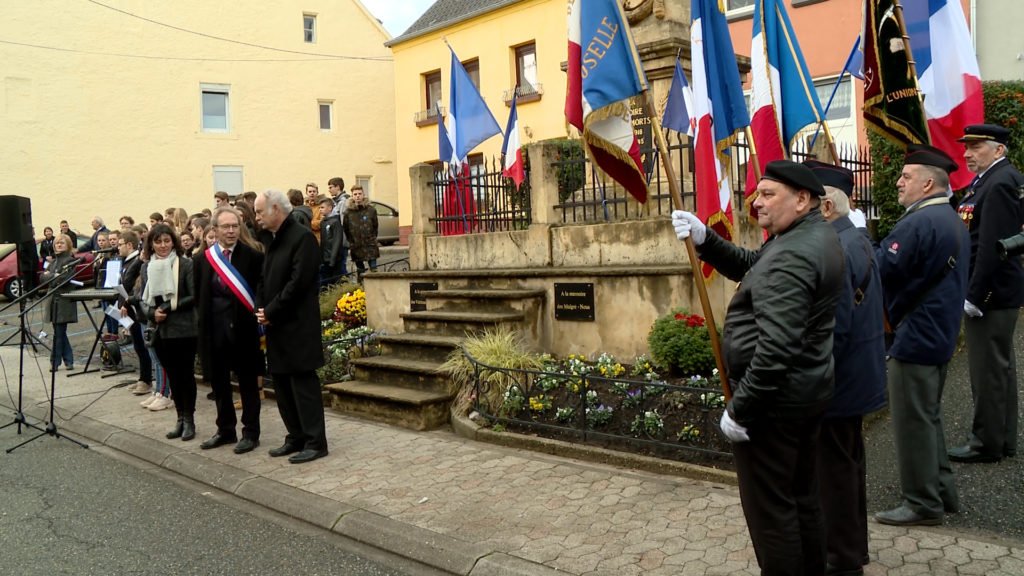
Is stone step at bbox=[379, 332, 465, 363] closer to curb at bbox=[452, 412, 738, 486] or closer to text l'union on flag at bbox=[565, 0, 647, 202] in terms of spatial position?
curb at bbox=[452, 412, 738, 486]

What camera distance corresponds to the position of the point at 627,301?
810cm

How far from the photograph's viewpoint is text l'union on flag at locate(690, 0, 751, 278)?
5.92m

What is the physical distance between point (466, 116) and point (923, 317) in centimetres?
780

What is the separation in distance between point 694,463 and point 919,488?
1.63 metres

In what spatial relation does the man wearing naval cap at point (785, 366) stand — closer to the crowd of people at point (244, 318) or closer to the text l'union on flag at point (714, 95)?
the text l'union on flag at point (714, 95)

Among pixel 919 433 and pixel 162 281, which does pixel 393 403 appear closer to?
pixel 162 281

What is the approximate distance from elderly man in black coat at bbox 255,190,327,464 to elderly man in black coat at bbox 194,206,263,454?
0.46m

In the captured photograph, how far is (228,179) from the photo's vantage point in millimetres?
28375

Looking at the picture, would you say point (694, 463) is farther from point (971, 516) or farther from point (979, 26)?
point (979, 26)

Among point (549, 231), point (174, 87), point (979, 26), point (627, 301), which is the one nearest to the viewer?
point (627, 301)

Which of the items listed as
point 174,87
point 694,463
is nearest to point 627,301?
point 694,463

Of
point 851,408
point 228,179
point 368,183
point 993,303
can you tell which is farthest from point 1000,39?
point 228,179

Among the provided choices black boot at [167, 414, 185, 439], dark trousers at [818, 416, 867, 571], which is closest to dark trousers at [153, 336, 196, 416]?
black boot at [167, 414, 185, 439]

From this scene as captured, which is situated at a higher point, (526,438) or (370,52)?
(370,52)
